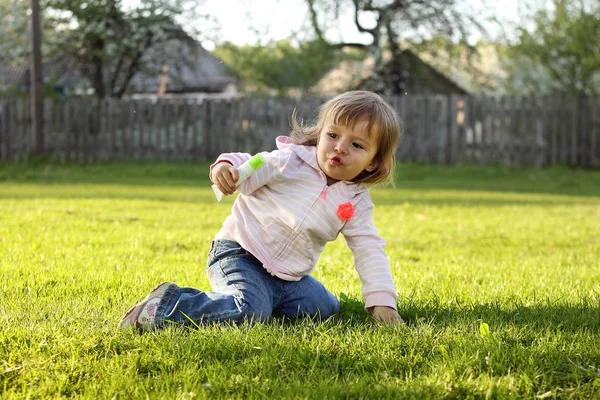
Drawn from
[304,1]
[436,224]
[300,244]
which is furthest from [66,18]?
[300,244]

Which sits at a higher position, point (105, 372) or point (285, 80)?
point (285, 80)

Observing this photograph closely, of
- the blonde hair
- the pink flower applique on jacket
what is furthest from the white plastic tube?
the pink flower applique on jacket

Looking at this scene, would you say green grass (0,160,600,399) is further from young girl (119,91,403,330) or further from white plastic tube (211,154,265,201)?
Result: white plastic tube (211,154,265,201)

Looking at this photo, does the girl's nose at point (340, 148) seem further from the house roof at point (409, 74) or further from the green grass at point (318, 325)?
the house roof at point (409, 74)

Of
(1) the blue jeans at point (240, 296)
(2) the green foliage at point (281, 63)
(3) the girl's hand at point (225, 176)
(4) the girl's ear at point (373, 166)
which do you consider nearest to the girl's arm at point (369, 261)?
(4) the girl's ear at point (373, 166)

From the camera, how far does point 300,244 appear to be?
3.53m

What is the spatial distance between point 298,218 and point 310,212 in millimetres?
65

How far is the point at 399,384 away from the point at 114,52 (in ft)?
73.2

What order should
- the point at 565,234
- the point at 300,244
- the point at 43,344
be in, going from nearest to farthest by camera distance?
the point at 43,344, the point at 300,244, the point at 565,234

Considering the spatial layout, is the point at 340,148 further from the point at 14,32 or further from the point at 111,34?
the point at 14,32

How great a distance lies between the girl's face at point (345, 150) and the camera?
137 inches

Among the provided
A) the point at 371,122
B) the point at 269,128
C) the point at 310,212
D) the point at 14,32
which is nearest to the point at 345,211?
the point at 310,212

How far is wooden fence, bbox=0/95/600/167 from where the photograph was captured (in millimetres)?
17188

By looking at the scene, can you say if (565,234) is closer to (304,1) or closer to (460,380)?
(460,380)
